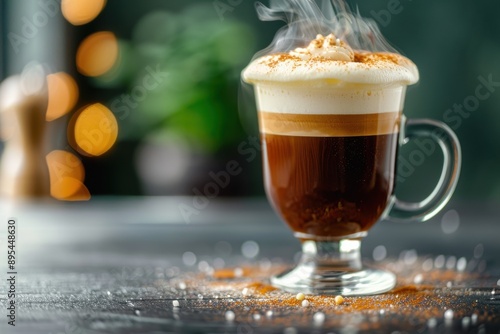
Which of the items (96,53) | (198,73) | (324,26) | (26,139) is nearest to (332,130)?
(324,26)

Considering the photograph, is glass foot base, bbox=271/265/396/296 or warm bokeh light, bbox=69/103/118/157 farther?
warm bokeh light, bbox=69/103/118/157

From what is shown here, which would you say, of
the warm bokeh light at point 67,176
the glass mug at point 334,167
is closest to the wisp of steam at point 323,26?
the glass mug at point 334,167

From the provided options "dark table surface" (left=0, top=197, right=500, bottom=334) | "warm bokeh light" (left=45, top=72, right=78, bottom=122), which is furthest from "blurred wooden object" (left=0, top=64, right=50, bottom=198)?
"warm bokeh light" (left=45, top=72, right=78, bottom=122)

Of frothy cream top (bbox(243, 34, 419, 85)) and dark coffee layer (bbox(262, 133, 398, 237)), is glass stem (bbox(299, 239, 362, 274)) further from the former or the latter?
frothy cream top (bbox(243, 34, 419, 85))

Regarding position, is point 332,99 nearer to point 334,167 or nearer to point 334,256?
point 334,167

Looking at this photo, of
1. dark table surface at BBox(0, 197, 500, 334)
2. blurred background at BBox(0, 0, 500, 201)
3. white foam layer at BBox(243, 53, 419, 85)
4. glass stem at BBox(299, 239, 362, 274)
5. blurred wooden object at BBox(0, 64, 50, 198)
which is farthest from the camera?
blurred background at BBox(0, 0, 500, 201)

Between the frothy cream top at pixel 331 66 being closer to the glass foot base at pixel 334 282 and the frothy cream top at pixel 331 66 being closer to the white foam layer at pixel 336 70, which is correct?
the white foam layer at pixel 336 70

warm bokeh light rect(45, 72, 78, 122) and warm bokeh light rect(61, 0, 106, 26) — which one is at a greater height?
warm bokeh light rect(61, 0, 106, 26)
